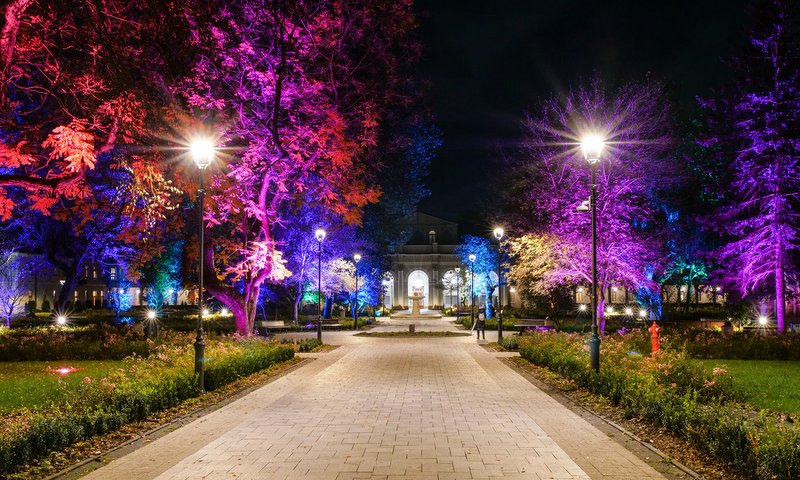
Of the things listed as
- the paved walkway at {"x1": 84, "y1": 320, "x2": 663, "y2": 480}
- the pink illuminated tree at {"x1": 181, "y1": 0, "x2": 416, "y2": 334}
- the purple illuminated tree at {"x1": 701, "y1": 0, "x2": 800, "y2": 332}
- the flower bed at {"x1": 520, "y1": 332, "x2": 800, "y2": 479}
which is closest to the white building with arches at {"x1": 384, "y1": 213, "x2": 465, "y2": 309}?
the purple illuminated tree at {"x1": 701, "y1": 0, "x2": 800, "y2": 332}

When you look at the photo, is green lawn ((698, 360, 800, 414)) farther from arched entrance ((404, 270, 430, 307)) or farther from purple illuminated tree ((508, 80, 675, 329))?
arched entrance ((404, 270, 430, 307))

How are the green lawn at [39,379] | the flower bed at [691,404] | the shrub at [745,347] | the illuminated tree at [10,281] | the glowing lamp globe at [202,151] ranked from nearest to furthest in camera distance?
1. the flower bed at [691,404]
2. the green lawn at [39,379]
3. the glowing lamp globe at [202,151]
4. the shrub at [745,347]
5. the illuminated tree at [10,281]

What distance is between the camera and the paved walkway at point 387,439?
698 cm

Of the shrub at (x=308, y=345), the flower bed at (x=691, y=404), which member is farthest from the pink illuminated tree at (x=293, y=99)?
the flower bed at (x=691, y=404)

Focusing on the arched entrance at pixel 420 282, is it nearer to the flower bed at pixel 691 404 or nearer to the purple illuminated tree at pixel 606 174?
the purple illuminated tree at pixel 606 174

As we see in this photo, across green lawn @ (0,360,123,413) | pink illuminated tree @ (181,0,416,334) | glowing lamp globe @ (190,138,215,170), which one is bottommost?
green lawn @ (0,360,123,413)

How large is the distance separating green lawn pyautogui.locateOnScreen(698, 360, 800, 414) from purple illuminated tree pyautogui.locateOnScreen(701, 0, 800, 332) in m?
12.8

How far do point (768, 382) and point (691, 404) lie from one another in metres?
7.32

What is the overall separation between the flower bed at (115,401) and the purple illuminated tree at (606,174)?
15.6m

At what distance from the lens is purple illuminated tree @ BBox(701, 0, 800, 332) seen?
98.6 ft

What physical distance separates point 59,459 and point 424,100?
1796cm

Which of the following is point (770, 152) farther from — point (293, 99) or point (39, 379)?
point (39, 379)

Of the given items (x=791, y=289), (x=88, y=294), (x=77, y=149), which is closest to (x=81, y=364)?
(x=77, y=149)

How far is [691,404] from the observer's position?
837 centimetres
